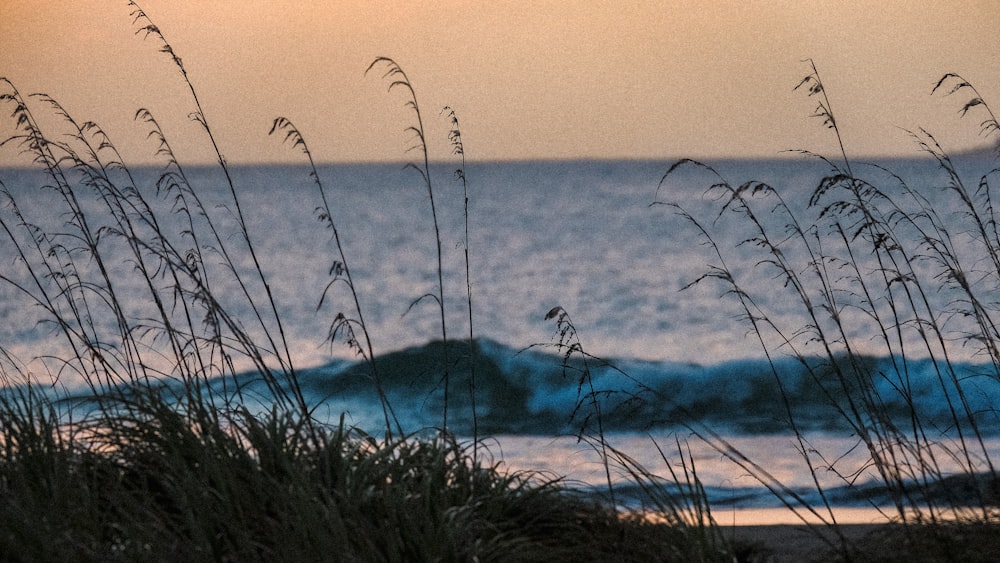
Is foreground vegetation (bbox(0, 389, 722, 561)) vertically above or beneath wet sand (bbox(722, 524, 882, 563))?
above

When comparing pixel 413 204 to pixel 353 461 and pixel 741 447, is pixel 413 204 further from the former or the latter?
pixel 353 461

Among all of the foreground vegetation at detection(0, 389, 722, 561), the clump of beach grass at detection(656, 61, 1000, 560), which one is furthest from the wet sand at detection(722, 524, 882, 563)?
the foreground vegetation at detection(0, 389, 722, 561)

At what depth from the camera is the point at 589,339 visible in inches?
603

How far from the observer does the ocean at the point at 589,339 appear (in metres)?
5.40

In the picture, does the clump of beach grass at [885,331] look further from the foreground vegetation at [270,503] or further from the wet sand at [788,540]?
the foreground vegetation at [270,503]

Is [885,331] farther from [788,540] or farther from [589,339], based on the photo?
[589,339]

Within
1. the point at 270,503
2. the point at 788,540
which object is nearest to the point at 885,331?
the point at 788,540

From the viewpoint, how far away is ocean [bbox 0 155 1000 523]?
5398 millimetres

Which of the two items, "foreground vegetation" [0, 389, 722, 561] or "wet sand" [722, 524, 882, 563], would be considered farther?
"wet sand" [722, 524, 882, 563]

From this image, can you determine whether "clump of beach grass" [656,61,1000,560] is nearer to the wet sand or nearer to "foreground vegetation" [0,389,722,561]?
the wet sand

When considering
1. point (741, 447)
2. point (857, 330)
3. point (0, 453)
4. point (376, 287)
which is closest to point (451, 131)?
point (0, 453)

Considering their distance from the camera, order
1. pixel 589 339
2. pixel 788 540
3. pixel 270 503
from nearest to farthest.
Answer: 1. pixel 270 503
2. pixel 788 540
3. pixel 589 339

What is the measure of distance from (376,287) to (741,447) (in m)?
15.4

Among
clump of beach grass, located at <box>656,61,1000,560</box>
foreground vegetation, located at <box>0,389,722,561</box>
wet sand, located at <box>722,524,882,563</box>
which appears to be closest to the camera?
foreground vegetation, located at <box>0,389,722,561</box>
